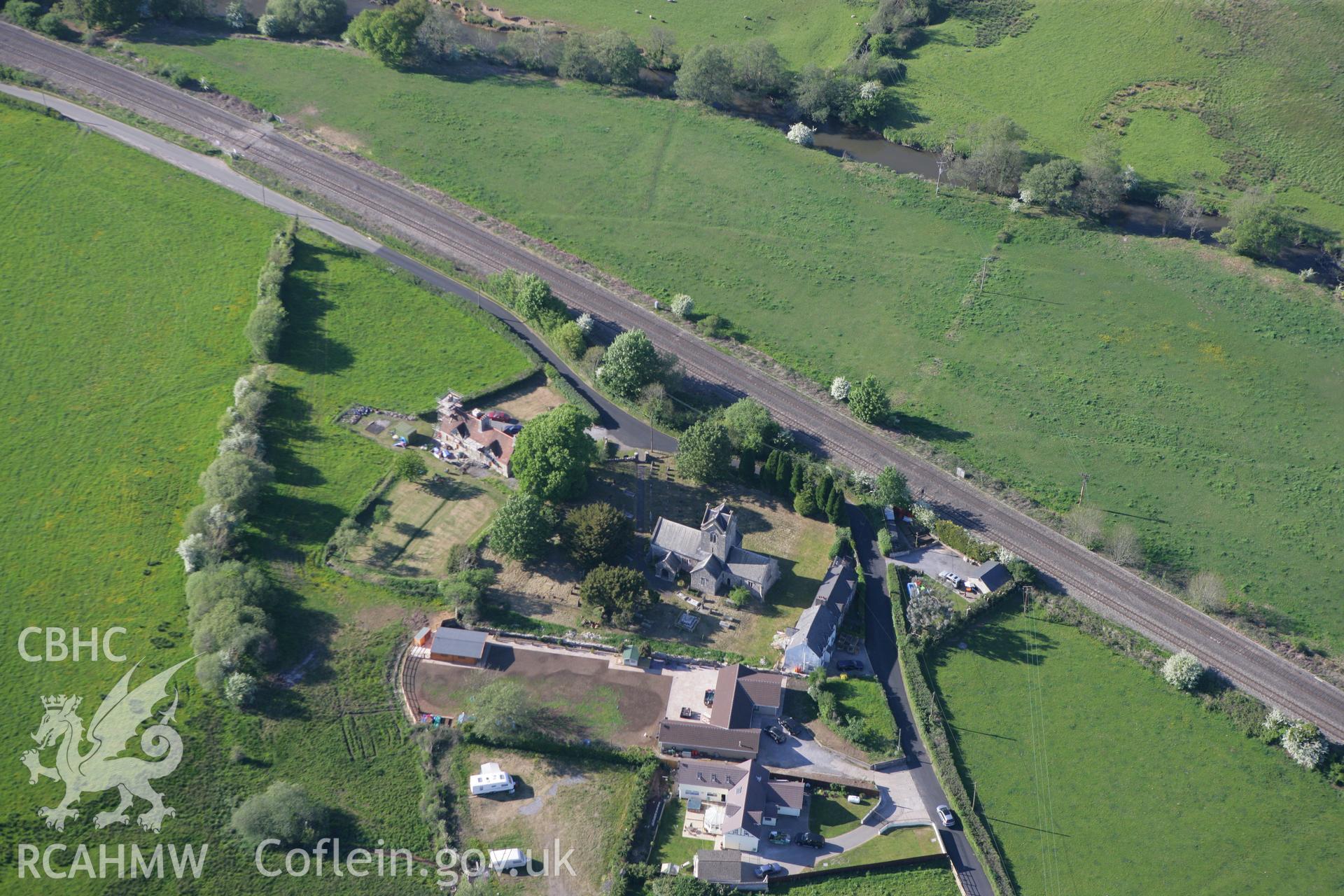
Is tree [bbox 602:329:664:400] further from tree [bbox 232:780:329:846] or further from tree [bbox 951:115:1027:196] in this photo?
tree [bbox 951:115:1027:196]

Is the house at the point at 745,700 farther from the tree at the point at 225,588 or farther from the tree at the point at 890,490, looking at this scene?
the tree at the point at 225,588

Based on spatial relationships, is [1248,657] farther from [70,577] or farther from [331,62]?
[331,62]

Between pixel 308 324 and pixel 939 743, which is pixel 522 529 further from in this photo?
pixel 308 324

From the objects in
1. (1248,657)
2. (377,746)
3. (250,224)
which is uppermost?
(250,224)

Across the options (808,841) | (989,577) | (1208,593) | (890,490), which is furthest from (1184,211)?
(808,841)

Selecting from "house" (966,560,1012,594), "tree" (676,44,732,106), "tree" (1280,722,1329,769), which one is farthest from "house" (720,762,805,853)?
"tree" (676,44,732,106)

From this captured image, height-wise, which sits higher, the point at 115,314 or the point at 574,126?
the point at 574,126

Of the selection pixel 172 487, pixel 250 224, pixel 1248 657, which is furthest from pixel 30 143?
pixel 1248 657
